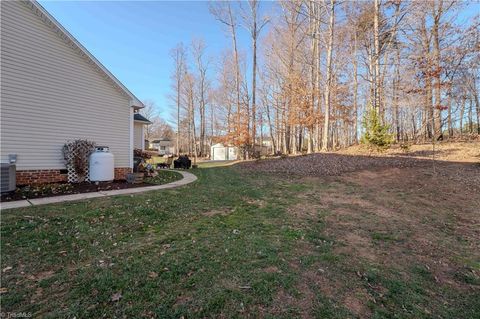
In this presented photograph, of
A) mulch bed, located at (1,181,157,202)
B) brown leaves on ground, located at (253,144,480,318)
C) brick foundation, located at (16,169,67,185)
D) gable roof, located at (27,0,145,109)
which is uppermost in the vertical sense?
gable roof, located at (27,0,145,109)

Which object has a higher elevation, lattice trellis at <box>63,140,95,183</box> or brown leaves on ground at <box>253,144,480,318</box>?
lattice trellis at <box>63,140,95,183</box>

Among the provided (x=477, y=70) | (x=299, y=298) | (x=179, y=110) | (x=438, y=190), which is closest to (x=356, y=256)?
(x=299, y=298)

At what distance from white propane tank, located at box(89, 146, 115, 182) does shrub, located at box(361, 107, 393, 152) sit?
1164 centimetres

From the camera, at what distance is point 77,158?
7.48 m

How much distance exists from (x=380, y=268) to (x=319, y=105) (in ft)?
54.1

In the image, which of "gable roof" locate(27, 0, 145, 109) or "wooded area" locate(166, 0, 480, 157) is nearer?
"gable roof" locate(27, 0, 145, 109)

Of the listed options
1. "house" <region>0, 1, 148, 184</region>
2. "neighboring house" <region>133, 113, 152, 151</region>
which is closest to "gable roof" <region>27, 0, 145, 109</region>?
"house" <region>0, 1, 148, 184</region>

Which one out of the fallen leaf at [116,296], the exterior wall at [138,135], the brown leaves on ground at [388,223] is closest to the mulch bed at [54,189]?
the fallen leaf at [116,296]

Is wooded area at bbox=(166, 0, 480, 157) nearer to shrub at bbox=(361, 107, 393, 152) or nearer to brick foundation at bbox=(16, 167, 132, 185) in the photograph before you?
shrub at bbox=(361, 107, 393, 152)

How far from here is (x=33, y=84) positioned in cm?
671

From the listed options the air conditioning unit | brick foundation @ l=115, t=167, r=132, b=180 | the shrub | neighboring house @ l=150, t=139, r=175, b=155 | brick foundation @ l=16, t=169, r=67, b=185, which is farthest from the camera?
neighboring house @ l=150, t=139, r=175, b=155

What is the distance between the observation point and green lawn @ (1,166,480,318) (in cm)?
225

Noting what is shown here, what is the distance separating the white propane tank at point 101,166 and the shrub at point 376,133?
1164cm

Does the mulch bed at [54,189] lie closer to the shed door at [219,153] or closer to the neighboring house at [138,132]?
the neighboring house at [138,132]
